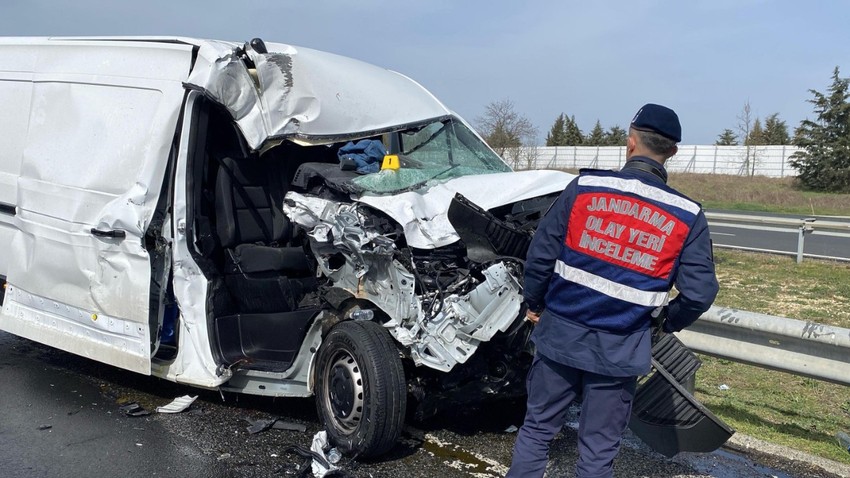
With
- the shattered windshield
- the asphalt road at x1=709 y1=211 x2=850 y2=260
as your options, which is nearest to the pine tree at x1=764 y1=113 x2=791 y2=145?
the asphalt road at x1=709 y1=211 x2=850 y2=260

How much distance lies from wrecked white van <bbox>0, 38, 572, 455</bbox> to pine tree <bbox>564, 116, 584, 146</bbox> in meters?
48.0

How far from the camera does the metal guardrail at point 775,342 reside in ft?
13.2

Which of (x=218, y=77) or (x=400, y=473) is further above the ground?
(x=218, y=77)

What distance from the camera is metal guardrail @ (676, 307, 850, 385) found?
4.03 metres

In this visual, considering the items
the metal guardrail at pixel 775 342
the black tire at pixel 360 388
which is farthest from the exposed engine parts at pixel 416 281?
the metal guardrail at pixel 775 342

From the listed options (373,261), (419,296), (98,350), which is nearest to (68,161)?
(98,350)

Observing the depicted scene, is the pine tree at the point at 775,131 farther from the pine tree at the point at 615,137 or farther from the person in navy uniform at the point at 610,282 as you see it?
the person in navy uniform at the point at 610,282

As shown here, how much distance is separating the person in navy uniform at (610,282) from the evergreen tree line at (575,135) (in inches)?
1891

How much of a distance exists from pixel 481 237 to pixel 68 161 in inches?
111

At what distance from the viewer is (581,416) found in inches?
119

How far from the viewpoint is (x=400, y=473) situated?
383 cm

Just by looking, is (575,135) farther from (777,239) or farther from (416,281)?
(416,281)

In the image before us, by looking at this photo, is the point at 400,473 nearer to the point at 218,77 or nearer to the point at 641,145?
the point at 641,145

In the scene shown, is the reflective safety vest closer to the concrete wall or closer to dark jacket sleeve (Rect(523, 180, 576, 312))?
dark jacket sleeve (Rect(523, 180, 576, 312))
